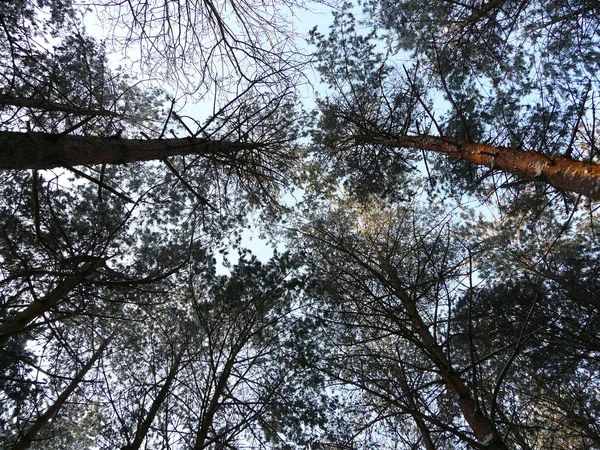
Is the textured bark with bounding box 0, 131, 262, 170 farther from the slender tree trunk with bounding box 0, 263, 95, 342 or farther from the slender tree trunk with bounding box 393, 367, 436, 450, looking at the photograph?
the slender tree trunk with bounding box 393, 367, 436, 450

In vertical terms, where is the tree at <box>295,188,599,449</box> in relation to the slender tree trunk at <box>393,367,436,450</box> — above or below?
above

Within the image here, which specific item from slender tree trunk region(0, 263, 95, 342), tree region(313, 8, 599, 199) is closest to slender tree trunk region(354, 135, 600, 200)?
tree region(313, 8, 599, 199)

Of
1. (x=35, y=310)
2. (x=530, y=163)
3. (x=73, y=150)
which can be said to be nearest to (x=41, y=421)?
(x=35, y=310)

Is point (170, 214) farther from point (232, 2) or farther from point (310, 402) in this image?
point (232, 2)

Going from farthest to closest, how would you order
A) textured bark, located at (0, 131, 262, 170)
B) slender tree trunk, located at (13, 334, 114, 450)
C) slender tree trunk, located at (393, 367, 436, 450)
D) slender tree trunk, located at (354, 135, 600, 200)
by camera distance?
slender tree trunk, located at (13, 334, 114, 450) < slender tree trunk, located at (354, 135, 600, 200) < slender tree trunk, located at (393, 367, 436, 450) < textured bark, located at (0, 131, 262, 170)

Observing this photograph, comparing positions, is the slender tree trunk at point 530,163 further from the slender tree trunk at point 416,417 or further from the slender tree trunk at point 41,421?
the slender tree trunk at point 41,421

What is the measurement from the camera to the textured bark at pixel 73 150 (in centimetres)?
236

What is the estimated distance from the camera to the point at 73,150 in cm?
273

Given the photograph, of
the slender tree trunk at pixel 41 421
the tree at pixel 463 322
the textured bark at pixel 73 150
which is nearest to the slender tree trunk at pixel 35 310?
the slender tree trunk at pixel 41 421

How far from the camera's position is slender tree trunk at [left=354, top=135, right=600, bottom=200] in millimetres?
2842

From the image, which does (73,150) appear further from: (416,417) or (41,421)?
(416,417)

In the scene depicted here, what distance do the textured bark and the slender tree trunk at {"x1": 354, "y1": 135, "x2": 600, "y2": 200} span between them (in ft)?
9.90

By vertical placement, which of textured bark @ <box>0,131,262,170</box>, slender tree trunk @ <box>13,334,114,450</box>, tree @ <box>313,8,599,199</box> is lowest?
slender tree trunk @ <box>13,334,114,450</box>

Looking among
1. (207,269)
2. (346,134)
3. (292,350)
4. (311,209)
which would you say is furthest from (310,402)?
(346,134)
